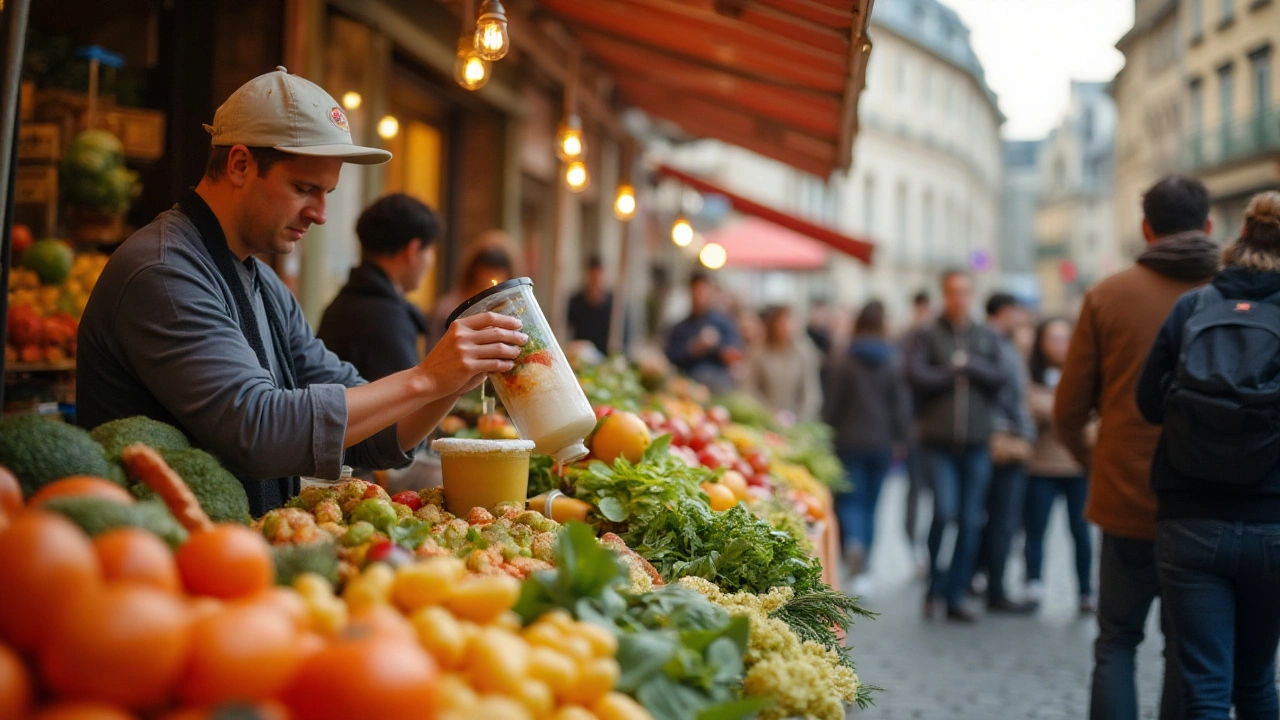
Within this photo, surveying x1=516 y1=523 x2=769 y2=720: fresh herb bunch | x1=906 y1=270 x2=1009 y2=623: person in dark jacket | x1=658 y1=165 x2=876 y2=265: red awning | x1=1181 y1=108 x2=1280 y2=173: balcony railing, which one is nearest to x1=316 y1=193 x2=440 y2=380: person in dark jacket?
x1=516 y1=523 x2=769 y2=720: fresh herb bunch

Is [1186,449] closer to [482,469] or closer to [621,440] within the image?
[621,440]

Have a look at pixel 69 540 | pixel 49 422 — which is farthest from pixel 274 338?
pixel 69 540

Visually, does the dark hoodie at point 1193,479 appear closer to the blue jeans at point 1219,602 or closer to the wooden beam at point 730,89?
the blue jeans at point 1219,602

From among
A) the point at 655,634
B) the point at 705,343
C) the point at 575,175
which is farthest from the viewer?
the point at 705,343

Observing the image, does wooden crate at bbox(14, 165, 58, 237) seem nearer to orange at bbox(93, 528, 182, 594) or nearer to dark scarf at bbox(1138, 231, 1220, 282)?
orange at bbox(93, 528, 182, 594)

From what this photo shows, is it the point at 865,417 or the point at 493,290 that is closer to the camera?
the point at 493,290

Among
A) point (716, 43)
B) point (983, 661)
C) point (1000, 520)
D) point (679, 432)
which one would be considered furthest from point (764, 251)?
point (679, 432)

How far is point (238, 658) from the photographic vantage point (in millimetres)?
1342

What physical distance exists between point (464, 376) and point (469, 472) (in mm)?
390

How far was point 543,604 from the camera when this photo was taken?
6.35 ft

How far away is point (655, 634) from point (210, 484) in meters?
0.90

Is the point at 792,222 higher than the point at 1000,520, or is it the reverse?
the point at 792,222

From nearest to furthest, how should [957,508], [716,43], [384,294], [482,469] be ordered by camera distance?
[482,469] → [384,294] → [716,43] → [957,508]

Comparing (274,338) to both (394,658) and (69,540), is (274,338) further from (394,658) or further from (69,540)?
(394,658)
